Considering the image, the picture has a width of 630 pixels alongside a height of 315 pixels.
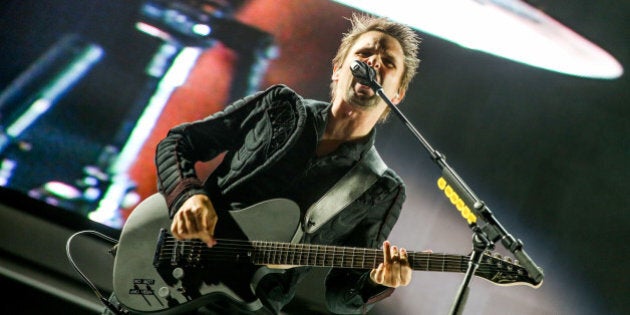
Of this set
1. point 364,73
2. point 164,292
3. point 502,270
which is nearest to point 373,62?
point 364,73

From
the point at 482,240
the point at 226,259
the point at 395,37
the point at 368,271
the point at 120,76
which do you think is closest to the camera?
the point at 482,240

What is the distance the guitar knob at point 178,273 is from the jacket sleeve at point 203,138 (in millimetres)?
316

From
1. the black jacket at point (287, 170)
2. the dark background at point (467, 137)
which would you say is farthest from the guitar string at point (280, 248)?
the dark background at point (467, 137)

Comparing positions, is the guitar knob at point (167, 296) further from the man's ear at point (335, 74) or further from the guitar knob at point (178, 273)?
the man's ear at point (335, 74)

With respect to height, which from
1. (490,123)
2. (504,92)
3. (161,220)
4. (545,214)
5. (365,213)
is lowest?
(161,220)

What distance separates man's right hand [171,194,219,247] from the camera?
5.90 feet

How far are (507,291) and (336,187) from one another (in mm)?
1020

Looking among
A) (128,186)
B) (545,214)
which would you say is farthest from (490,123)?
(128,186)

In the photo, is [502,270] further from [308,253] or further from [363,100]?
[363,100]

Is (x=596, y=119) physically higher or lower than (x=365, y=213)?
higher

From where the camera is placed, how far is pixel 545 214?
2.54m

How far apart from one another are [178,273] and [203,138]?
603mm

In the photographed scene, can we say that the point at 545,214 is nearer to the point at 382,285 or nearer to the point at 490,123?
the point at 490,123

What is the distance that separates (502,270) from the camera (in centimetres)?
180
